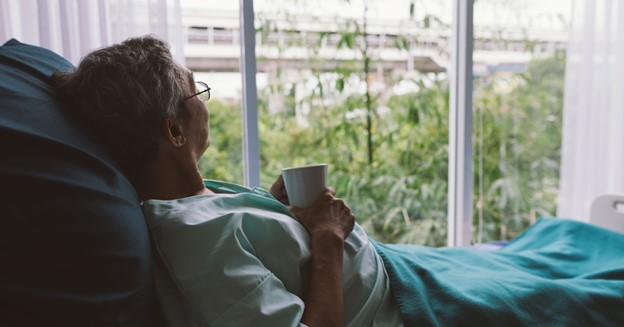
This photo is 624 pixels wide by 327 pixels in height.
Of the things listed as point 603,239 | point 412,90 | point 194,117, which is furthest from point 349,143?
point 194,117

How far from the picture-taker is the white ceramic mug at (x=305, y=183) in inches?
43.0

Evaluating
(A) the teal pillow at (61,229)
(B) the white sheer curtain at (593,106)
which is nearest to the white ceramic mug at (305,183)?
(A) the teal pillow at (61,229)

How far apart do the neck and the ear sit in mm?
50

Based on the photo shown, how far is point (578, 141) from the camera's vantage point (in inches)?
91.9

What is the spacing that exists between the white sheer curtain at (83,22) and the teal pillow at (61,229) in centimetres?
73

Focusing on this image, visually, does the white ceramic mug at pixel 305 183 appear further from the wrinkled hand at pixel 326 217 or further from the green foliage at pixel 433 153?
the green foliage at pixel 433 153

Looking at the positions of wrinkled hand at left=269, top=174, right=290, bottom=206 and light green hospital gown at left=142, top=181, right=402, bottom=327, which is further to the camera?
wrinkled hand at left=269, top=174, right=290, bottom=206

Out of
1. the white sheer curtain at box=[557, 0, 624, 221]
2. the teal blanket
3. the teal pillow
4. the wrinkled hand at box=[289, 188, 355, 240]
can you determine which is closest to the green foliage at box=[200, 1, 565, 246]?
the white sheer curtain at box=[557, 0, 624, 221]

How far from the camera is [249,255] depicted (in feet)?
3.03

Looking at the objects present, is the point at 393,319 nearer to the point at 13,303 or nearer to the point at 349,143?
the point at 13,303

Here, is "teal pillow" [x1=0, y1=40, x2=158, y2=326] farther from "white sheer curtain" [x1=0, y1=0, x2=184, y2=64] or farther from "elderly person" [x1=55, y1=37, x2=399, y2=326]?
"white sheer curtain" [x1=0, y1=0, x2=184, y2=64]

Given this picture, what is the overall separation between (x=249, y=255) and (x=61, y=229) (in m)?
0.32

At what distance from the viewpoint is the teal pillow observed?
71 centimetres

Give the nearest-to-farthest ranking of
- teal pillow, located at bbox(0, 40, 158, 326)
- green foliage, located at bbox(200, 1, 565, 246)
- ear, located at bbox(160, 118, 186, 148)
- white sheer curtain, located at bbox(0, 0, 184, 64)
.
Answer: teal pillow, located at bbox(0, 40, 158, 326) < ear, located at bbox(160, 118, 186, 148) < white sheer curtain, located at bbox(0, 0, 184, 64) < green foliage, located at bbox(200, 1, 565, 246)
